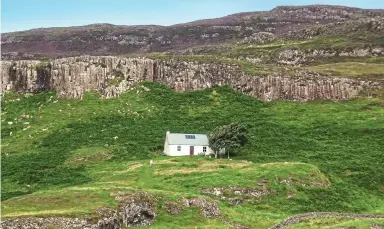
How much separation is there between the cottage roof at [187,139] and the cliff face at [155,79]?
30669mm

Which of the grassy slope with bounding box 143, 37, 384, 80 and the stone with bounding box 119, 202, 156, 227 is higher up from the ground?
the grassy slope with bounding box 143, 37, 384, 80

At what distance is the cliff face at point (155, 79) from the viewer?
11856 cm

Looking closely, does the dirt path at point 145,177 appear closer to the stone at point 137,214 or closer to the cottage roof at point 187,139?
the stone at point 137,214

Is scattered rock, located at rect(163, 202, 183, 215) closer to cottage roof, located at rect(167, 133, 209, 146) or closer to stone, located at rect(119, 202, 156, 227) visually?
stone, located at rect(119, 202, 156, 227)

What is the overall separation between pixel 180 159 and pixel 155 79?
145ft

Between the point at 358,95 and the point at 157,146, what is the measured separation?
52698 millimetres

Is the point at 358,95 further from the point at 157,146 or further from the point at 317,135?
the point at 157,146

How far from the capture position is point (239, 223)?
56406 millimetres

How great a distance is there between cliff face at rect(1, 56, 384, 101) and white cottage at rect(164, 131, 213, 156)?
30994 millimetres

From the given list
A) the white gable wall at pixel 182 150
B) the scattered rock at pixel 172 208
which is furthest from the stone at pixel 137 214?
the white gable wall at pixel 182 150

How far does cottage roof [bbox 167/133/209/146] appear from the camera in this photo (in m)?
90.0

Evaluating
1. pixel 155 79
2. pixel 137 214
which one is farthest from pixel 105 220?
pixel 155 79

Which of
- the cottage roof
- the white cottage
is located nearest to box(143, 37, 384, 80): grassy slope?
the cottage roof

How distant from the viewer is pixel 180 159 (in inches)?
3300
